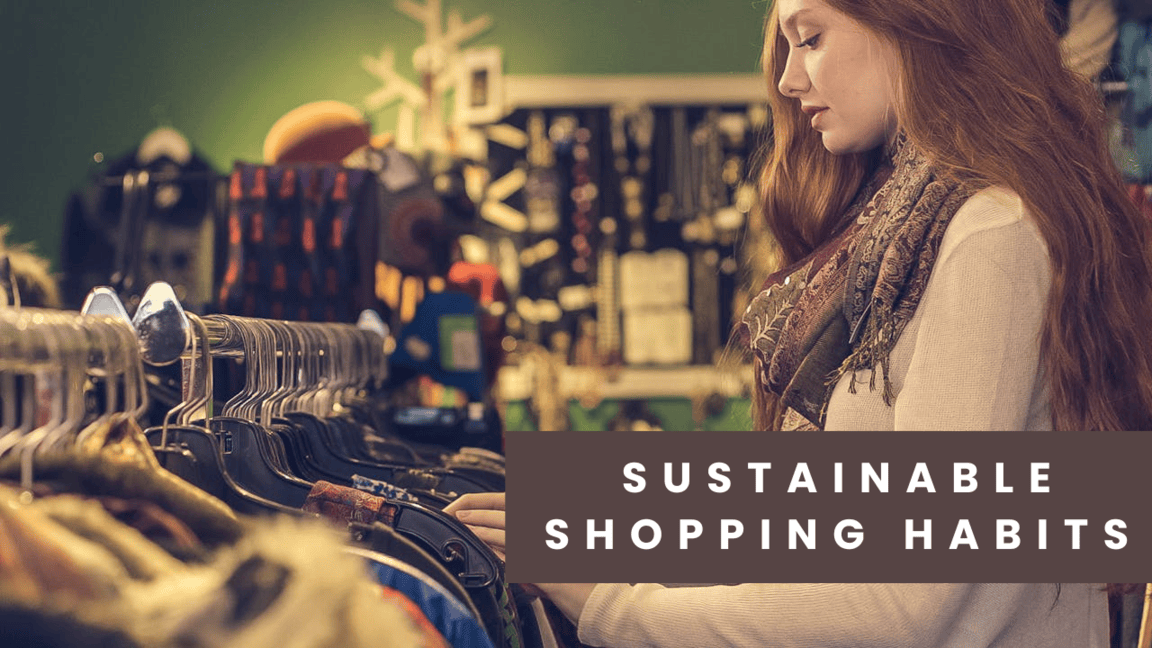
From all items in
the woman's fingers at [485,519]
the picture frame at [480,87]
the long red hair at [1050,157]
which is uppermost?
the picture frame at [480,87]

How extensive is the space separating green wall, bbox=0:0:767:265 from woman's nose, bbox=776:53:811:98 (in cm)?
387

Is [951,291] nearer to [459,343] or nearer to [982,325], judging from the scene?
[982,325]

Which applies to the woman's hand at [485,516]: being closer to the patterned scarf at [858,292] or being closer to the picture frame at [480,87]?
the patterned scarf at [858,292]

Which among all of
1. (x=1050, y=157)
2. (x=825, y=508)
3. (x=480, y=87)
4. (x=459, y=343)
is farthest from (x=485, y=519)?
(x=480, y=87)

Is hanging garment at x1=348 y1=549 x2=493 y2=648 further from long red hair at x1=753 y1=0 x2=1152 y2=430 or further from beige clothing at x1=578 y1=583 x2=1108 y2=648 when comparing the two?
long red hair at x1=753 y1=0 x2=1152 y2=430

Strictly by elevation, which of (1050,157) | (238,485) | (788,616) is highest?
(1050,157)

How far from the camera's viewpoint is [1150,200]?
2230 millimetres

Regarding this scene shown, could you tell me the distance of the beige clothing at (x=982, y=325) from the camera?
1083 millimetres

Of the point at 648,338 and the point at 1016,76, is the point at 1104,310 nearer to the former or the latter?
the point at 1016,76

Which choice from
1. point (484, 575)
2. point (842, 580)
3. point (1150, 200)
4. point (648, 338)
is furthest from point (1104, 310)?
point (648, 338)

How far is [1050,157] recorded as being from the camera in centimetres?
117

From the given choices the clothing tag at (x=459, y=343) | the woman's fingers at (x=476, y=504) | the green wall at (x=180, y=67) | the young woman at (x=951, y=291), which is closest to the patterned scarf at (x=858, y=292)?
the young woman at (x=951, y=291)

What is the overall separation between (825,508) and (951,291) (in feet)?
0.91

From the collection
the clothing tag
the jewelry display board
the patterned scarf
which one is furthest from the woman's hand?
the jewelry display board
